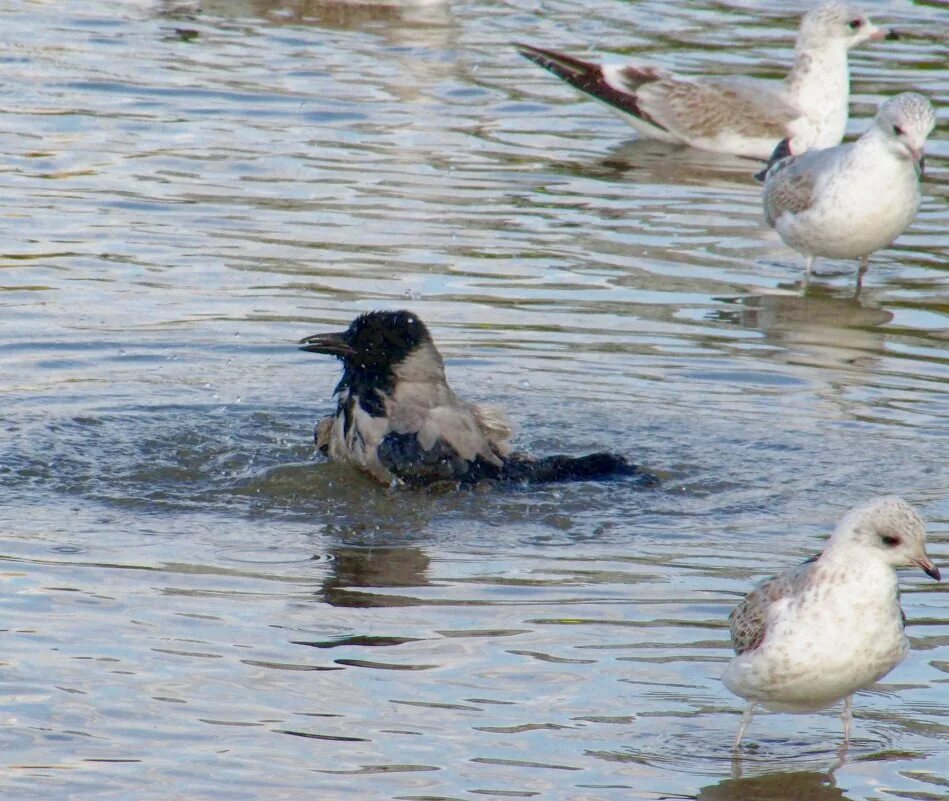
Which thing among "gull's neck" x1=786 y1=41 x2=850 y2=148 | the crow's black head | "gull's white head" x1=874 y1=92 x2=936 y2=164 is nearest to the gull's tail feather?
"gull's neck" x1=786 y1=41 x2=850 y2=148

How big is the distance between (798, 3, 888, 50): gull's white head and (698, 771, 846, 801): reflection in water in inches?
435

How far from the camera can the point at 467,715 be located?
20.3ft

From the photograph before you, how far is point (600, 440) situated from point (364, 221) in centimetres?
440

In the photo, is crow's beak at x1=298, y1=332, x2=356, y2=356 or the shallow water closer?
the shallow water

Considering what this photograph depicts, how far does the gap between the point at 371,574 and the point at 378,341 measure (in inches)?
68.9

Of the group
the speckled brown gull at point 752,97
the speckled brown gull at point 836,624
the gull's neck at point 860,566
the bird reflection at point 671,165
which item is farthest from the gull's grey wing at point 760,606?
the speckled brown gull at point 752,97

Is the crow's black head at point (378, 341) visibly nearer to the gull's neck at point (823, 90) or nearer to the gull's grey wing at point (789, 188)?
the gull's grey wing at point (789, 188)

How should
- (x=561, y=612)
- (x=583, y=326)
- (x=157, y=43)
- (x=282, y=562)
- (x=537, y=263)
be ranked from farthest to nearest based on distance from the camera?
(x=157, y=43), (x=537, y=263), (x=583, y=326), (x=282, y=562), (x=561, y=612)

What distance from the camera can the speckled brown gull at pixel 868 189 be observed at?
1201cm

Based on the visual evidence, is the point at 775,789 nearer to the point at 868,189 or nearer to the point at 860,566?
the point at 860,566

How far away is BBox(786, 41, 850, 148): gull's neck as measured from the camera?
1580cm

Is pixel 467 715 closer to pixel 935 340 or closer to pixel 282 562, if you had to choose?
pixel 282 562

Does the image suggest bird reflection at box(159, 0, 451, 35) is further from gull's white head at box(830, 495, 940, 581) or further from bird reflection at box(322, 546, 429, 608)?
gull's white head at box(830, 495, 940, 581)

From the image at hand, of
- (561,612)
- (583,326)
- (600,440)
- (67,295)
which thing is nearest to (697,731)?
(561,612)
